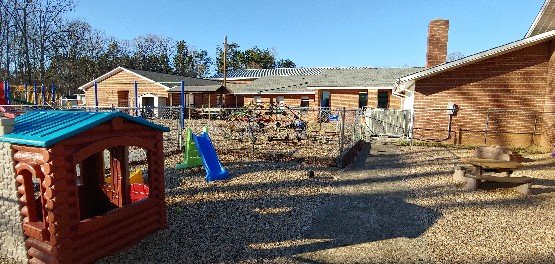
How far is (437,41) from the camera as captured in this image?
16.5m

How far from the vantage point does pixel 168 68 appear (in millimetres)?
67375

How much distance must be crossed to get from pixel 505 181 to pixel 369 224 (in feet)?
12.8

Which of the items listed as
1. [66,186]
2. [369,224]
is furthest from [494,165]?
[66,186]

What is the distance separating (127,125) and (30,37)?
168ft

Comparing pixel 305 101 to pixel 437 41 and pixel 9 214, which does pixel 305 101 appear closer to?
pixel 437 41

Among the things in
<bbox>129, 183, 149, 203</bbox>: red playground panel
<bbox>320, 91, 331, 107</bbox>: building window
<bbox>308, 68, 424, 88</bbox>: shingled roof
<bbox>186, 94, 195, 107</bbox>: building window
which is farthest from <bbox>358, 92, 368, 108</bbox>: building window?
<bbox>129, 183, 149, 203</bbox>: red playground panel

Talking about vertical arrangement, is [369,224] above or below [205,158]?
below

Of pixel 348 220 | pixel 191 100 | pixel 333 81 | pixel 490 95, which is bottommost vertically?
pixel 348 220

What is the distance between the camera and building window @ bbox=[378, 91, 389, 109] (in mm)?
24375

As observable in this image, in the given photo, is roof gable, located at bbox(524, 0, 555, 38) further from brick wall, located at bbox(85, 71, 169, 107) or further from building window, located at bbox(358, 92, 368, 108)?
brick wall, located at bbox(85, 71, 169, 107)

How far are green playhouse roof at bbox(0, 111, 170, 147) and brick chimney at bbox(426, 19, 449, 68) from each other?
16.2 meters

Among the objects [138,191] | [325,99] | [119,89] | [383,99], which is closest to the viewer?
[138,191]

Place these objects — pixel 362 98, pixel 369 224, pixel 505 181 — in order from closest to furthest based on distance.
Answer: pixel 369 224
pixel 505 181
pixel 362 98

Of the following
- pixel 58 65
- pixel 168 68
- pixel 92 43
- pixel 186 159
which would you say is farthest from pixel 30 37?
pixel 186 159
